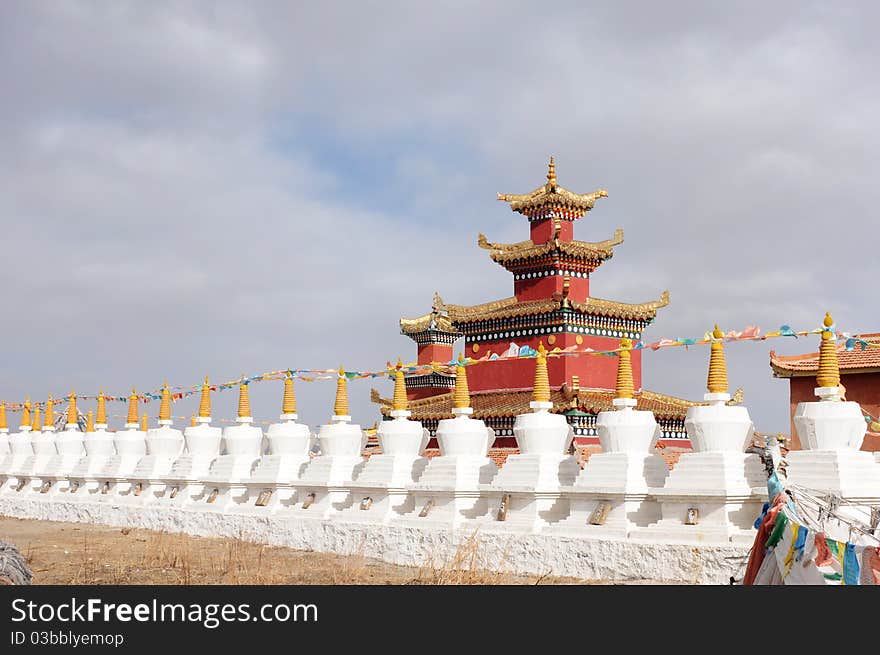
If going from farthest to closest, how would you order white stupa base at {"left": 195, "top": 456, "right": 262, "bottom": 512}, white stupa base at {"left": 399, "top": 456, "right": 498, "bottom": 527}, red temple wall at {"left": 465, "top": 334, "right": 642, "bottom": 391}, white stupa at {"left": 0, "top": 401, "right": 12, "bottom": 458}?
white stupa at {"left": 0, "top": 401, "right": 12, "bottom": 458}, red temple wall at {"left": 465, "top": 334, "right": 642, "bottom": 391}, white stupa base at {"left": 195, "top": 456, "right": 262, "bottom": 512}, white stupa base at {"left": 399, "top": 456, "right": 498, "bottom": 527}

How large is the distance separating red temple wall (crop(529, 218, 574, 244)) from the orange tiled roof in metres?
6.61

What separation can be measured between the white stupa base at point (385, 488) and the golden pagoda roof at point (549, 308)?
936 cm

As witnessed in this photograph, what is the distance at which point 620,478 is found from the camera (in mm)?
14742

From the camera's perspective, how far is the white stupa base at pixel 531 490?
15727 millimetres

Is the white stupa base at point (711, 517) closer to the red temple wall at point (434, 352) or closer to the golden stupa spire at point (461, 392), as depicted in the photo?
the golden stupa spire at point (461, 392)

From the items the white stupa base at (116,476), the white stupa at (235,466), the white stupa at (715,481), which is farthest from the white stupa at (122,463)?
the white stupa at (715,481)

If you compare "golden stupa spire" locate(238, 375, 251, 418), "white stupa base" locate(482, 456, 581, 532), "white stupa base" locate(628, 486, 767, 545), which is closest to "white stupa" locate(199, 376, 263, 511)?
"golden stupa spire" locate(238, 375, 251, 418)

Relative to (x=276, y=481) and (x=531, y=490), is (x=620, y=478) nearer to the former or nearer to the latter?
(x=531, y=490)

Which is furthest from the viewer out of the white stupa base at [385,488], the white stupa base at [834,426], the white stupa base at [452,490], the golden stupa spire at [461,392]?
the white stupa base at [385,488]

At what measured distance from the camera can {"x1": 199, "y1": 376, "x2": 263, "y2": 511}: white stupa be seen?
2234cm

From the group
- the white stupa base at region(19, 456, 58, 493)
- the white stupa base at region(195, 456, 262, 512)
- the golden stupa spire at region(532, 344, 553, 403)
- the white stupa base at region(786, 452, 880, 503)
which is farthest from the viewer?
the white stupa base at region(19, 456, 58, 493)

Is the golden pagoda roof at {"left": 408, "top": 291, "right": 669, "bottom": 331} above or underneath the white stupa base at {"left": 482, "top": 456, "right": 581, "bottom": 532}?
above

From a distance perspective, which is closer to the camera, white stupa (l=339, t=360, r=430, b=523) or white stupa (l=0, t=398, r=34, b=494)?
white stupa (l=339, t=360, r=430, b=523)

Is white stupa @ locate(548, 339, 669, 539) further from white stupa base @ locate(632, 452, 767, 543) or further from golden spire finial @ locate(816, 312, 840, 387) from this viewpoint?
golden spire finial @ locate(816, 312, 840, 387)
